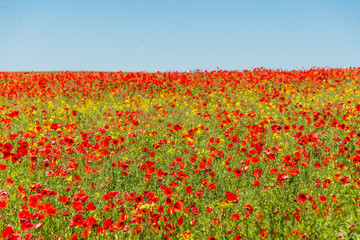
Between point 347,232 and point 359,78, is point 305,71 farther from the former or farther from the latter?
point 347,232

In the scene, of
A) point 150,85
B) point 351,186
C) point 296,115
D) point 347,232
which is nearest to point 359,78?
point 296,115

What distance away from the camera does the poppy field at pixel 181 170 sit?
3.13m

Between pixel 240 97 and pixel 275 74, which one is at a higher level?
pixel 275 74

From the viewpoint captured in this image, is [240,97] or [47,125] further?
[240,97]

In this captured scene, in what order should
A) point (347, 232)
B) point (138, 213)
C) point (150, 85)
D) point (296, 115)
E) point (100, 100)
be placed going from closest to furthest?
point (347, 232) < point (138, 213) < point (296, 115) < point (100, 100) < point (150, 85)

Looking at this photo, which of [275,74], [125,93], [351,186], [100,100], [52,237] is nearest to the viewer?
[52,237]

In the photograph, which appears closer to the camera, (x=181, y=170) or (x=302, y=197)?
(x=302, y=197)

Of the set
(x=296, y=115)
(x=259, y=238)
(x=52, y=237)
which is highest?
(x=296, y=115)

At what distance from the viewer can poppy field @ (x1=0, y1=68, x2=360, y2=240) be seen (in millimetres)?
3129

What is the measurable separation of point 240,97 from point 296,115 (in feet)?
11.7

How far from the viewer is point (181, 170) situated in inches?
198

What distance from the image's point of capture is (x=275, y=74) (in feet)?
53.0

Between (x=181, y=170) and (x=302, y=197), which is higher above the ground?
(x=302, y=197)

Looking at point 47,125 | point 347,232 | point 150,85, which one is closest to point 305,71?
point 150,85
